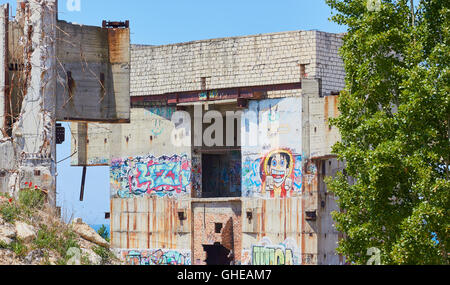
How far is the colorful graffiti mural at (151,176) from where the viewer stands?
39.2 m

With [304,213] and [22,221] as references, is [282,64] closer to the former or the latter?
[304,213]

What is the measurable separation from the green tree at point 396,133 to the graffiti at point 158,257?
18.5 meters

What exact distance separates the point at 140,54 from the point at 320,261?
46.6 feet

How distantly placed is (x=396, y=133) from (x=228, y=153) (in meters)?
21.6

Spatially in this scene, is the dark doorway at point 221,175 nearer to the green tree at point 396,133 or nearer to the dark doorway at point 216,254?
the dark doorway at point 216,254

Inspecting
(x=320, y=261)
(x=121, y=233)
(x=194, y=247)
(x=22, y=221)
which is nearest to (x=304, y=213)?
(x=320, y=261)

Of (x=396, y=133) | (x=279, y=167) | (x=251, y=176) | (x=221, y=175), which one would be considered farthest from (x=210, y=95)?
(x=396, y=133)

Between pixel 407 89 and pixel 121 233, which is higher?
pixel 407 89

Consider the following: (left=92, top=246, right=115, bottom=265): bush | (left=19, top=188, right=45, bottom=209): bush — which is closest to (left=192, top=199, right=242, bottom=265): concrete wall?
(left=19, top=188, right=45, bottom=209): bush

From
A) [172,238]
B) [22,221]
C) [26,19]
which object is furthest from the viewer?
[172,238]

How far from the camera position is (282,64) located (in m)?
36.4

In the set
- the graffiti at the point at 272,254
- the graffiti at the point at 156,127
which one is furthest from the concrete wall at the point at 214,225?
the graffiti at the point at 156,127

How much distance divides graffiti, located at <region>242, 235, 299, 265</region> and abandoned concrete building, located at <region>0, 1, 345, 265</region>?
5 centimetres

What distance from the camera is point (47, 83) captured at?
21.6 metres
